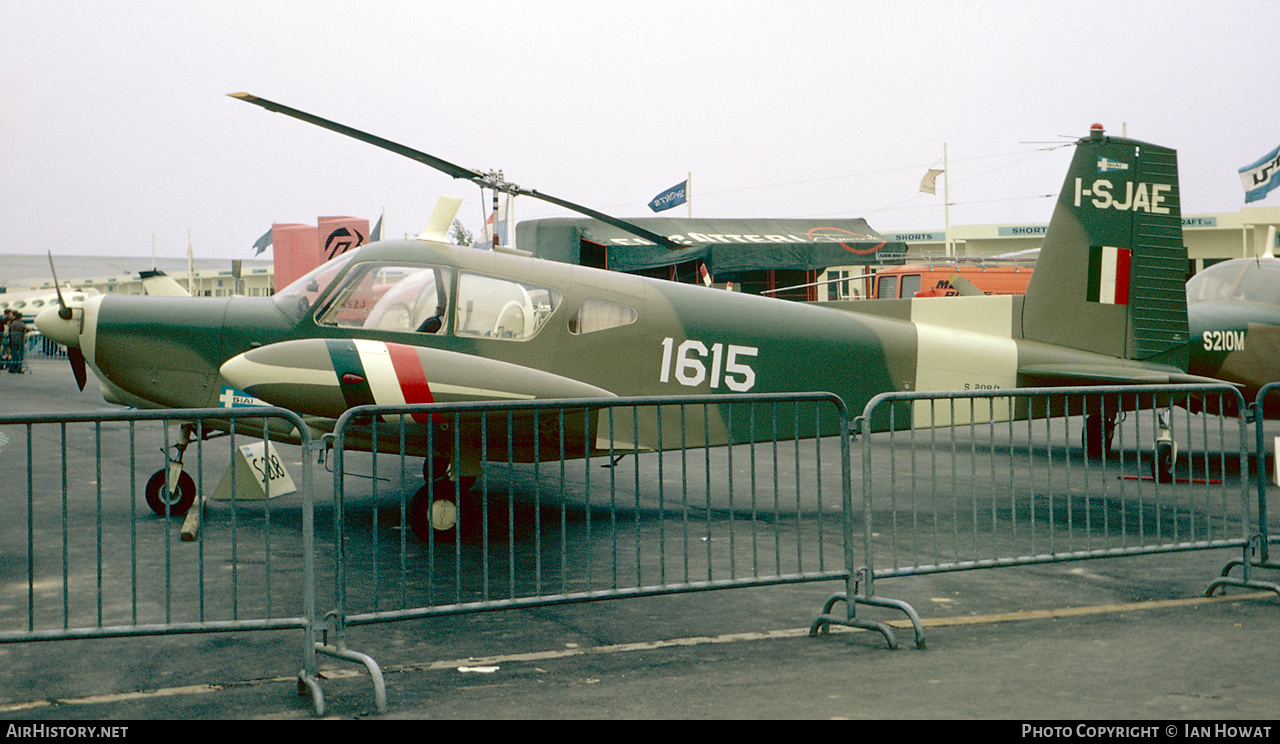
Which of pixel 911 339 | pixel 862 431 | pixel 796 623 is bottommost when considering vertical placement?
pixel 796 623

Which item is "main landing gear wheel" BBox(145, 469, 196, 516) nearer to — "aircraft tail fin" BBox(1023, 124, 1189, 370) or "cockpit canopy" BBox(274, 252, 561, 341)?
"cockpit canopy" BBox(274, 252, 561, 341)

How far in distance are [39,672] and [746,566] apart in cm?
394

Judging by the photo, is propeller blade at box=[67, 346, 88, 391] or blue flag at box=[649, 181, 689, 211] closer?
propeller blade at box=[67, 346, 88, 391]

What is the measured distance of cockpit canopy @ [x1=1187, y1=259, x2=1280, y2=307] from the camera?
40.7ft

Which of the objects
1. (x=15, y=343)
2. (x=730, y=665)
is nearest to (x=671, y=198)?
(x=15, y=343)

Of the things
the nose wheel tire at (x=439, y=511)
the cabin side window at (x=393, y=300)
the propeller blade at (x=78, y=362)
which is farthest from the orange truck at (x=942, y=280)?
the propeller blade at (x=78, y=362)

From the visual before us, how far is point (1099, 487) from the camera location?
33.4ft

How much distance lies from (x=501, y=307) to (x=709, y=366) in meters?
1.77

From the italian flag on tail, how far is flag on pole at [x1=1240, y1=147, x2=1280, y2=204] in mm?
15270

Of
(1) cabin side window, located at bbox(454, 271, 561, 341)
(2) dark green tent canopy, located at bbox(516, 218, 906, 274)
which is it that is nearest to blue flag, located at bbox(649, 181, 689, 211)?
(2) dark green tent canopy, located at bbox(516, 218, 906, 274)

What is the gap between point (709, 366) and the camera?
852 centimetres

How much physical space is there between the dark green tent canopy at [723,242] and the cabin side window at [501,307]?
16373 millimetres
